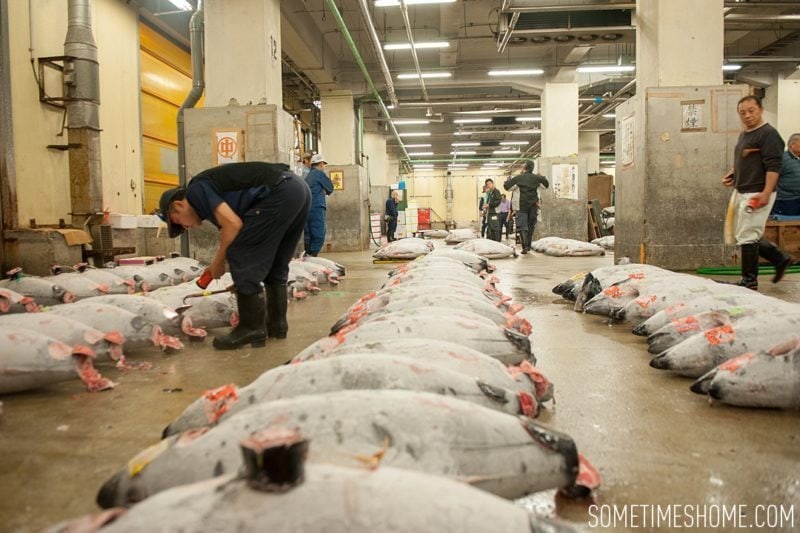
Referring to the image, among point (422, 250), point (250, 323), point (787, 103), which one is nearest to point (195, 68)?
point (422, 250)

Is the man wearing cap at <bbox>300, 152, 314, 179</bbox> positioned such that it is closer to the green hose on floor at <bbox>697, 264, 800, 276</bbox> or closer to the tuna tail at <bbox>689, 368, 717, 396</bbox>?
the green hose on floor at <bbox>697, 264, 800, 276</bbox>

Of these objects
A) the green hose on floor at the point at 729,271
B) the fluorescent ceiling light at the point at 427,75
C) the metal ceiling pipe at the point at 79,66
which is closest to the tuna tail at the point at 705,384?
the green hose on floor at the point at 729,271

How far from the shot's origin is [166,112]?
12.8 metres

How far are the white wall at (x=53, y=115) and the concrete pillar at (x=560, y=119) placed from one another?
10770 millimetres

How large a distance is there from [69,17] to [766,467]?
32.0 feet

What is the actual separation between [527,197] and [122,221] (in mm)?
7773

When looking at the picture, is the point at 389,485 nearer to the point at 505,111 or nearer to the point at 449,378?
the point at 449,378

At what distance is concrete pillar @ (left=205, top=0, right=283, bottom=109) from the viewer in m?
8.23

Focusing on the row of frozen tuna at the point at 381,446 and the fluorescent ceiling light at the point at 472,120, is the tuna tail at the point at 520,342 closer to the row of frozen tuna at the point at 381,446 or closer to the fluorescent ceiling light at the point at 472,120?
the row of frozen tuna at the point at 381,446

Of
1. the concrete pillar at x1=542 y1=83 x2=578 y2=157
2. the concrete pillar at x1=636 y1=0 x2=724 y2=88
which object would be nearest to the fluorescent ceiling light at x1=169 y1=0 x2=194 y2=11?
the concrete pillar at x1=636 y1=0 x2=724 y2=88

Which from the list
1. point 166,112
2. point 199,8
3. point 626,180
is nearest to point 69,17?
point 199,8

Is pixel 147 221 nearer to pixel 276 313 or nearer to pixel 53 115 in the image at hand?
pixel 53 115

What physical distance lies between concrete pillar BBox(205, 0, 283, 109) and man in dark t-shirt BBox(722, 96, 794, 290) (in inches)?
235

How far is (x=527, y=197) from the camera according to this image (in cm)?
1240
